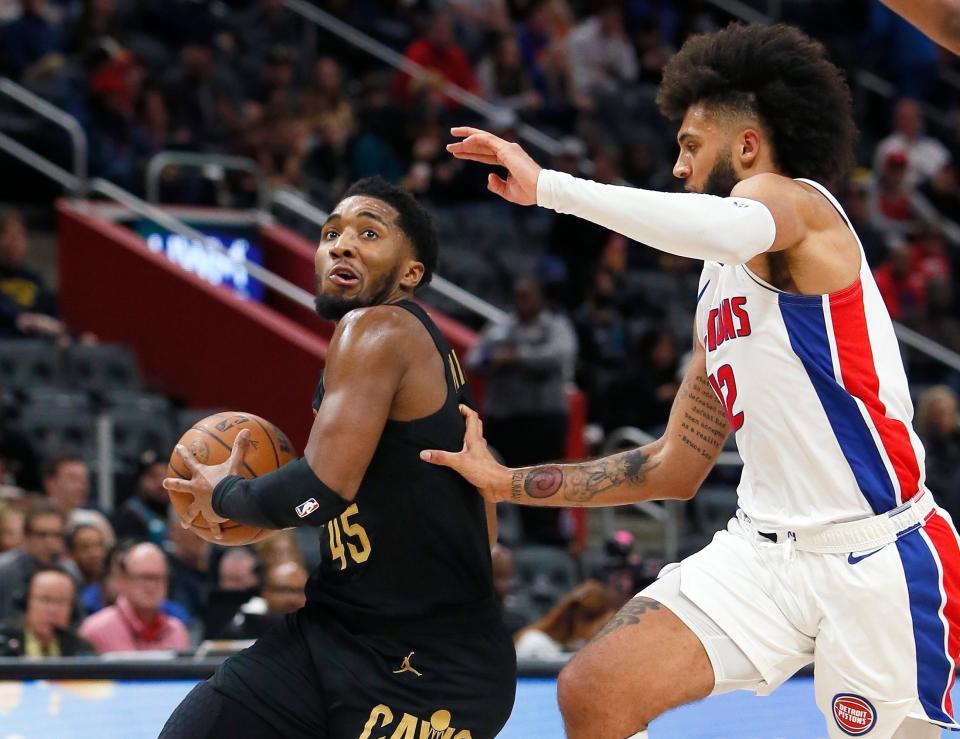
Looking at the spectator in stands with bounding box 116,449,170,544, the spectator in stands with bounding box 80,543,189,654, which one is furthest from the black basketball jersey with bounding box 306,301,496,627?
the spectator in stands with bounding box 116,449,170,544

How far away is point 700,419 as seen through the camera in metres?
4.03

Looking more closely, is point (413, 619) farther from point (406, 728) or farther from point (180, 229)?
point (180, 229)

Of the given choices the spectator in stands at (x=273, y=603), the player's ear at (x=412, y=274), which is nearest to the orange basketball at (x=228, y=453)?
the player's ear at (x=412, y=274)

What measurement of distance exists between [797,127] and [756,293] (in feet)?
1.40

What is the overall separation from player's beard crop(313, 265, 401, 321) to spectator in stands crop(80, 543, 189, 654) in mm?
3645

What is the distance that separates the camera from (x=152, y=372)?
11.2 metres

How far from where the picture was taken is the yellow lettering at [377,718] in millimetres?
3495

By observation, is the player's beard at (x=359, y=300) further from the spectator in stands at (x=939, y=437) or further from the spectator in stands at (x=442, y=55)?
the spectator in stands at (x=442, y=55)

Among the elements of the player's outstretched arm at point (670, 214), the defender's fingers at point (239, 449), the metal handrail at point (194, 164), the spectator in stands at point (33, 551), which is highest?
the player's outstretched arm at point (670, 214)

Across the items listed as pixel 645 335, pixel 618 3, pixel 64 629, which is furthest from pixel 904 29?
pixel 64 629

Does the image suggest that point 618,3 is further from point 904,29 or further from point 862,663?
point 862,663

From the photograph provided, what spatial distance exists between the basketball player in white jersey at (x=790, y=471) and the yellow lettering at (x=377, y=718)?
41cm

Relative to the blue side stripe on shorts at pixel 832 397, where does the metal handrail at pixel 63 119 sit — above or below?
below

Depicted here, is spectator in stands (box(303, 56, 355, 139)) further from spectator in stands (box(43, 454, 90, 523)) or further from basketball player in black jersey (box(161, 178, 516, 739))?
basketball player in black jersey (box(161, 178, 516, 739))
